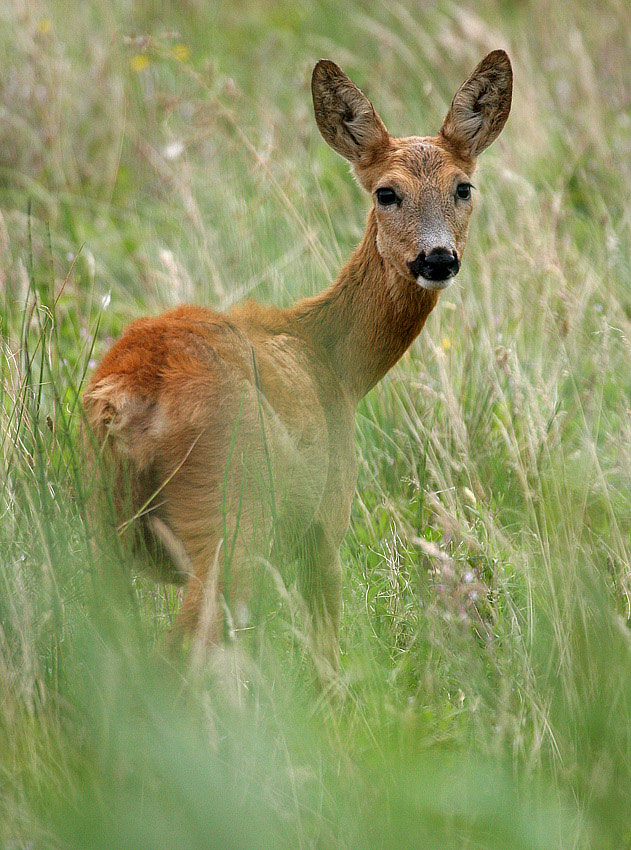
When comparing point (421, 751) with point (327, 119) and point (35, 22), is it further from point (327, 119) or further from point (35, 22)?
point (35, 22)

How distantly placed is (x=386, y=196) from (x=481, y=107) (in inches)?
26.2

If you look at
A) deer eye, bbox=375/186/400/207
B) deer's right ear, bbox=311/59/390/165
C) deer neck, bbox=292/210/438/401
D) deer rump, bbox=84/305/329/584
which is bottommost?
deer rump, bbox=84/305/329/584

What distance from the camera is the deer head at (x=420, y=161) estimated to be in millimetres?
3377

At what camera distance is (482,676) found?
249 centimetres

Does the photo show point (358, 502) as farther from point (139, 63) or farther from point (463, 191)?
point (139, 63)

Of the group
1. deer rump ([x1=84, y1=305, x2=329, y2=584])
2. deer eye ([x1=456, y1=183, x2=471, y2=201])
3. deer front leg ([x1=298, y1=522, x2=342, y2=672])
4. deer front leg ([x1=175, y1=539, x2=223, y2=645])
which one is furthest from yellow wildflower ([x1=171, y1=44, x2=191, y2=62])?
deer front leg ([x1=175, y1=539, x2=223, y2=645])

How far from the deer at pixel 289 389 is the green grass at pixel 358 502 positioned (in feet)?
0.52

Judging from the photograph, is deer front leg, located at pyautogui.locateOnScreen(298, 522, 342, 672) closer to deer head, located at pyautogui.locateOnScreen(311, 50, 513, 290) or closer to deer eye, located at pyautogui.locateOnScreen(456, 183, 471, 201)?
deer head, located at pyautogui.locateOnScreen(311, 50, 513, 290)

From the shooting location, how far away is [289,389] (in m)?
3.12

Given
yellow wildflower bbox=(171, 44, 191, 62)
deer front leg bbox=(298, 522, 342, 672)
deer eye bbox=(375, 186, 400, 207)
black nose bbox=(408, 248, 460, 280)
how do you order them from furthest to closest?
yellow wildflower bbox=(171, 44, 191, 62), deer eye bbox=(375, 186, 400, 207), black nose bbox=(408, 248, 460, 280), deer front leg bbox=(298, 522, 342, 672)

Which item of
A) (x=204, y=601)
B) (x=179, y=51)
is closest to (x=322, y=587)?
(x=204, y=601)

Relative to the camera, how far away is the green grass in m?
2.00

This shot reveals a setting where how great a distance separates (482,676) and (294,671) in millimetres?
481

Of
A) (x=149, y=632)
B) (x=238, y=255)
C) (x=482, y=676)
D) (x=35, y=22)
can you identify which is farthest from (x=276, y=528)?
(x=35, y=22)
